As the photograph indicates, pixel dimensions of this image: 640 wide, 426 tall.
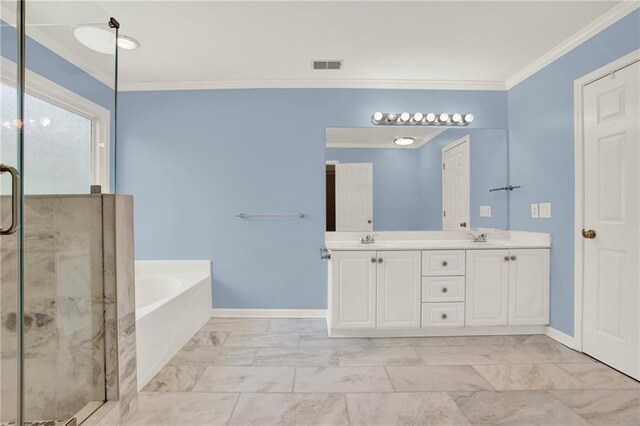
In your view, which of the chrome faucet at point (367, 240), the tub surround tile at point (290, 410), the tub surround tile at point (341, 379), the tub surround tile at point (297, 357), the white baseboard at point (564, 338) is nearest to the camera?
the tub surround tile at point (290, 410)

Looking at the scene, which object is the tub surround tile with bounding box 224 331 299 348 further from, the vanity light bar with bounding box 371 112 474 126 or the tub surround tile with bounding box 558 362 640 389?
the vanity light bar with bounding box 371 112 474 126

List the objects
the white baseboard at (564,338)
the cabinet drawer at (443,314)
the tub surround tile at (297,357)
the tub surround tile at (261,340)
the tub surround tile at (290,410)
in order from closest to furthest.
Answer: the tub surround tile at (290,410)
the tub surround tile at (297,357)
the white baseboard at (564,338)
the tub surround tile at (261,340)
the cabinet drawer at (443,314)

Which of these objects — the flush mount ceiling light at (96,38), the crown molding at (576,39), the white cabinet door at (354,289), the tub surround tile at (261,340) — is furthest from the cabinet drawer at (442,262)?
the flush mount ceiling light at (96,38)

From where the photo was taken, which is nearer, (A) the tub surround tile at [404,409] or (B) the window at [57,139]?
(B) the window at [57,139]

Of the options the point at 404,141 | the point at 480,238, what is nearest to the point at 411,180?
the point at 404,141

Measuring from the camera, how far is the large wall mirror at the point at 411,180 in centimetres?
308

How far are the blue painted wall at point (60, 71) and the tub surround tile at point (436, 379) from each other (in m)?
1.92

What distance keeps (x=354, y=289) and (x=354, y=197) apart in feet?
2.99

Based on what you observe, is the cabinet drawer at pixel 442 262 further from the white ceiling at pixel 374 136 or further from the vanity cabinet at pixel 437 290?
the white ceiling at pixel 374 136

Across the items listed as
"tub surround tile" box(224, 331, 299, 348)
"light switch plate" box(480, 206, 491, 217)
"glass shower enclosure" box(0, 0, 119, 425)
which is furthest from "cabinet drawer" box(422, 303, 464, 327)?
"glass shower enclosure" box(0, 0, 119, 425)

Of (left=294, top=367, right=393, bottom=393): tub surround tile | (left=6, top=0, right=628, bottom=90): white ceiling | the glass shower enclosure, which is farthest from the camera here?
(left=6, top=0, right=628, bottom=90): white ceiling

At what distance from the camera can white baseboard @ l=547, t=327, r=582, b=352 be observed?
2.39 meters

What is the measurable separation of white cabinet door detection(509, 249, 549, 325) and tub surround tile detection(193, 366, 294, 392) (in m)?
1.88

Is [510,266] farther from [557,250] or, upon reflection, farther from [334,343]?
[334,343]
